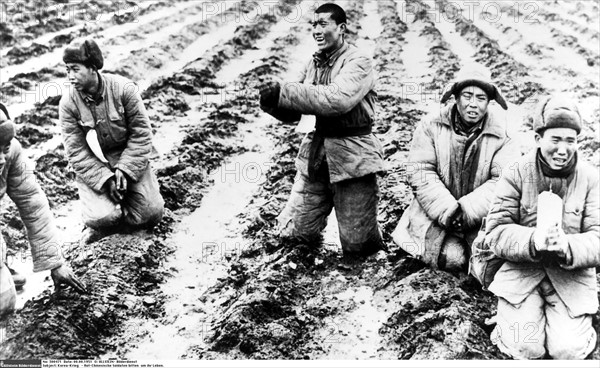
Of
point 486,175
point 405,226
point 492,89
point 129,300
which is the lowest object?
point 129,300

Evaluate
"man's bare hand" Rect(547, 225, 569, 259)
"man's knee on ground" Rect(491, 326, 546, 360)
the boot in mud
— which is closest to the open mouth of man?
"man's bare hand" Rect(547, 225, 569, 259)

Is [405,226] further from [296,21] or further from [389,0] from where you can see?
[389,0]

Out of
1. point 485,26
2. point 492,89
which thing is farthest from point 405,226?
point 485,26

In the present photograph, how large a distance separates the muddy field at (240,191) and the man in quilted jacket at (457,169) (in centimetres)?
16

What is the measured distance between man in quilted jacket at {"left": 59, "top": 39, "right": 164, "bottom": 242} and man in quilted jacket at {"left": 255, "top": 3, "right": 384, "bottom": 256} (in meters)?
0.96

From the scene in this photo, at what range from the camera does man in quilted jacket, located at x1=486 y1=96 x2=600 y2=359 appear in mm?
2807

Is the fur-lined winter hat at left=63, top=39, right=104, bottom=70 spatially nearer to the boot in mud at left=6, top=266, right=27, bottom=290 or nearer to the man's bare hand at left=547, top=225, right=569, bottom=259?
the boot in mud at left=6, top=266, right=27, bottom=290

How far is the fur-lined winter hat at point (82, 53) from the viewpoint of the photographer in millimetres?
3785

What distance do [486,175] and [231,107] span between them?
361 cm

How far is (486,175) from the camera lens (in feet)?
11.5

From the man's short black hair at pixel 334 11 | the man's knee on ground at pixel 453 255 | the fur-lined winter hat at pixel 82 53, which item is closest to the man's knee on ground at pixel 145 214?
the fur-lined winter hat at pixel 82 53

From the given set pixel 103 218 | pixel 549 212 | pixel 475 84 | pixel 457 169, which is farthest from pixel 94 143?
pixel 549 212

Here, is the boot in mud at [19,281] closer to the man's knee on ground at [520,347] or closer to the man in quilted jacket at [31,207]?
the man in quilted jacket at [31,207]

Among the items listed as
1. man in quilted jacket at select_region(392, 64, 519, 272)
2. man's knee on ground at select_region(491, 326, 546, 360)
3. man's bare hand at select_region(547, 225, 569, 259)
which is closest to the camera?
man's bare hand at select_region(547, 225, 569, 259)
